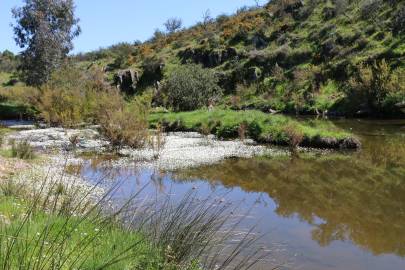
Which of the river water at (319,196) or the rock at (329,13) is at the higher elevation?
the rock at (329,13)

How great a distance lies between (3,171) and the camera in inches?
410

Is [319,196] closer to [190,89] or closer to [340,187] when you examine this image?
[340,187]

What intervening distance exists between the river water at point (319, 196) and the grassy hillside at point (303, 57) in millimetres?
12409

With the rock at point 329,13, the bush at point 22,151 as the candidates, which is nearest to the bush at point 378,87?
the rock at point 329,13

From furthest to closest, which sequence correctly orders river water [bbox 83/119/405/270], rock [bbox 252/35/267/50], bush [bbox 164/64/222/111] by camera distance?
rock [bbox 252/35/267/50] → bush [bbox 164/64/222/111] → river water [bbox 83/119/405/270]

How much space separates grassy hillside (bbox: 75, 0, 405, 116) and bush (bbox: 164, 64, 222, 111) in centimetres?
339

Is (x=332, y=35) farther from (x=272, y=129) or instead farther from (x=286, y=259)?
(x=286, y=259)

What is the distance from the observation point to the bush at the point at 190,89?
31.4 m

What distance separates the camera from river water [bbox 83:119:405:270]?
7551mm

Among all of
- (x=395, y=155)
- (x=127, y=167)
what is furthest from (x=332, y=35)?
(x=127, y=167)

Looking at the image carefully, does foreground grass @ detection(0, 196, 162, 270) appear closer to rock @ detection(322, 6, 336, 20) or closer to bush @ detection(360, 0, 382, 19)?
bush @ detection(360, 0, 382, 19)

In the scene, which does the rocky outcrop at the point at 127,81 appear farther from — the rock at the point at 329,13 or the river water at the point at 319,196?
the river water at the point at 319,196

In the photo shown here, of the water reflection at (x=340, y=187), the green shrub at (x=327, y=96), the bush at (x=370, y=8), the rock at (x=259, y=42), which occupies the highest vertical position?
the bush at (x=370, y=8)

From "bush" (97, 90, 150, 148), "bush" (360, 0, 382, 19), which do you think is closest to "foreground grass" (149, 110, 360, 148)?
"bush" (97, 90, 150, 148)
